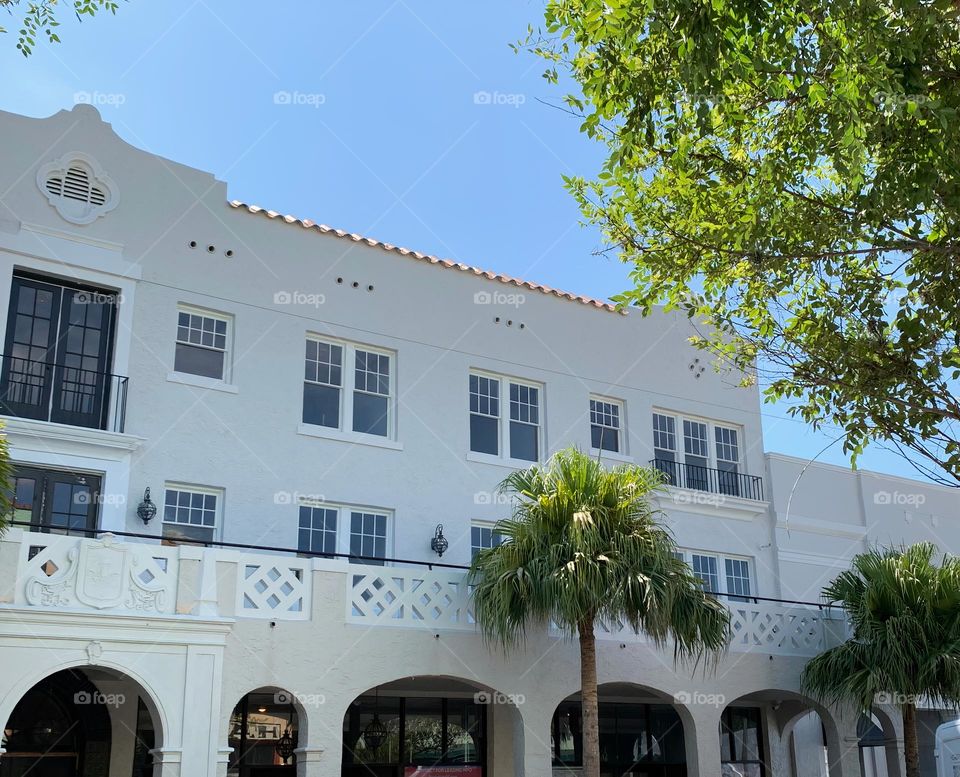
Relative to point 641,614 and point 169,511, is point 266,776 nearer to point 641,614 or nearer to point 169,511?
point 169,511

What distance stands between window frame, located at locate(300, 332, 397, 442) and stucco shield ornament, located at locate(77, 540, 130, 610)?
6148mm

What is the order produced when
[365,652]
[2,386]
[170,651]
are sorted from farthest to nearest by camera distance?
[2,386], [365,652], [170,651]

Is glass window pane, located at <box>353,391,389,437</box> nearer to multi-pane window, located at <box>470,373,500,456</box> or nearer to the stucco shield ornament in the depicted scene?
multi-pane window, located at <box>470,373,500,456</box>

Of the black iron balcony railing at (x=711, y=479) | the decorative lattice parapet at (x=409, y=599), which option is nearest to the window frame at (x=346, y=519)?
the decorative lattice parapet at (x=409, y=599)

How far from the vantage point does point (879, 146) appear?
11.7 meters

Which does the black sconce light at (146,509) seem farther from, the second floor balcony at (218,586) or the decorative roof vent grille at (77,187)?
the decorative roof vent grille at (77,187)

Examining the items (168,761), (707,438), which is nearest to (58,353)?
(168,761)

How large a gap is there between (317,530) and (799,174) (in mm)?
10645

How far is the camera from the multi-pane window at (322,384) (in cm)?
2089

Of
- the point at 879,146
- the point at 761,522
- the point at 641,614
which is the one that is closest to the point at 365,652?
the point at 641,614

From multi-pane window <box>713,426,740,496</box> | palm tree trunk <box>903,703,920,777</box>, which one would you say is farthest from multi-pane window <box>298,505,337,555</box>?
palm tree trunk <box>903,703,920,777</box>

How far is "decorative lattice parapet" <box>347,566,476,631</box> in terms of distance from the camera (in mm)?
16797

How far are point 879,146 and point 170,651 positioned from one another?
1023cm

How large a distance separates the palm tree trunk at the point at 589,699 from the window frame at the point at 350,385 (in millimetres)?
6041
